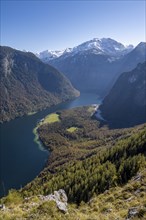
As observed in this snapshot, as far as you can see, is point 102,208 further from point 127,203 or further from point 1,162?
point 1,162

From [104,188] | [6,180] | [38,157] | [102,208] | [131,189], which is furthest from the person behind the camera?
[38,157]

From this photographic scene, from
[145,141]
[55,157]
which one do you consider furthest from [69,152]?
[145,141]

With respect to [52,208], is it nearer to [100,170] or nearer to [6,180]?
[100,170]

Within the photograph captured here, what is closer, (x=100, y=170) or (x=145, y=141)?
(x=100, y=170)

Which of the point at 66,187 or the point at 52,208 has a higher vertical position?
the point at 52,208

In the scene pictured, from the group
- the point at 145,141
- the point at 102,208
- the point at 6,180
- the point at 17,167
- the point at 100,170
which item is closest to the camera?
the point at 102,208

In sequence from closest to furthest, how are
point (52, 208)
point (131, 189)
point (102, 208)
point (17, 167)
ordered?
point (52, 208)
point (102, 208)
point (131, 189)
point (17, 167)

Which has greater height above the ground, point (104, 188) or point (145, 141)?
point (145, 141)

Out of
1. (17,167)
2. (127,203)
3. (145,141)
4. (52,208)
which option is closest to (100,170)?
(145,141)

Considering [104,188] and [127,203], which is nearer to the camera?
[127,203]
